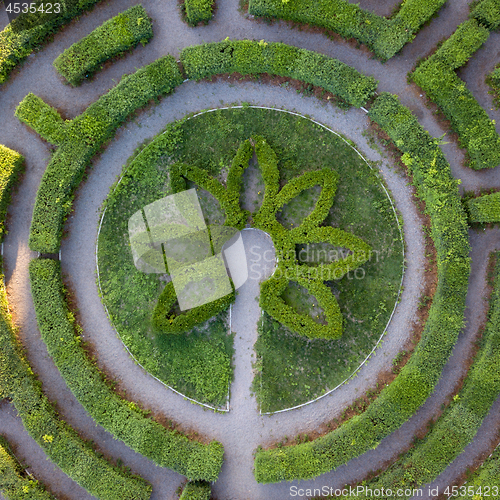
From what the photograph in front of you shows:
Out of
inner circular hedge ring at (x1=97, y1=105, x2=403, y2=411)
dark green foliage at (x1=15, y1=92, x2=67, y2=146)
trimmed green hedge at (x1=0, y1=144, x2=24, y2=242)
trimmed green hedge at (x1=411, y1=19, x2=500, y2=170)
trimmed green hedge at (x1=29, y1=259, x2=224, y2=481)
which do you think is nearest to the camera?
trimmed green hedge at (x1=411, y1=19, x2=500, y2=170)

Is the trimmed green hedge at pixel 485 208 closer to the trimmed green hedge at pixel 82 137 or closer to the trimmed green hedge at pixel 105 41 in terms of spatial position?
the trimmed green hedge at pixel 82 137

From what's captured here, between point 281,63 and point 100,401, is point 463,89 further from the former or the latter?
point 100,401

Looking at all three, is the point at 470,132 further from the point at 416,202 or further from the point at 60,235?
the point at 60,235

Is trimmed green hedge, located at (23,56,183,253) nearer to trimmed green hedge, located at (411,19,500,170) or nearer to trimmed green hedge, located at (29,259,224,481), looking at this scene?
trimmed green hedge, located at (29,259,224,481)

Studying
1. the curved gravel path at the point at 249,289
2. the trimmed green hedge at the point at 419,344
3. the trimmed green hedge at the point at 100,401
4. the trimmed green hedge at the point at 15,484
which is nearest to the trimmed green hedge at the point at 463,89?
the curved gravel path at the point at 249,289

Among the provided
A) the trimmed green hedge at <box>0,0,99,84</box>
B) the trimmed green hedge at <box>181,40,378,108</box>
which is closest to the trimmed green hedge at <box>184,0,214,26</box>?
the trimmed green hedge at <box>181,40,378,108</box>

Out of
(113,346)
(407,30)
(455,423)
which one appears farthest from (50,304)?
(407,30)
